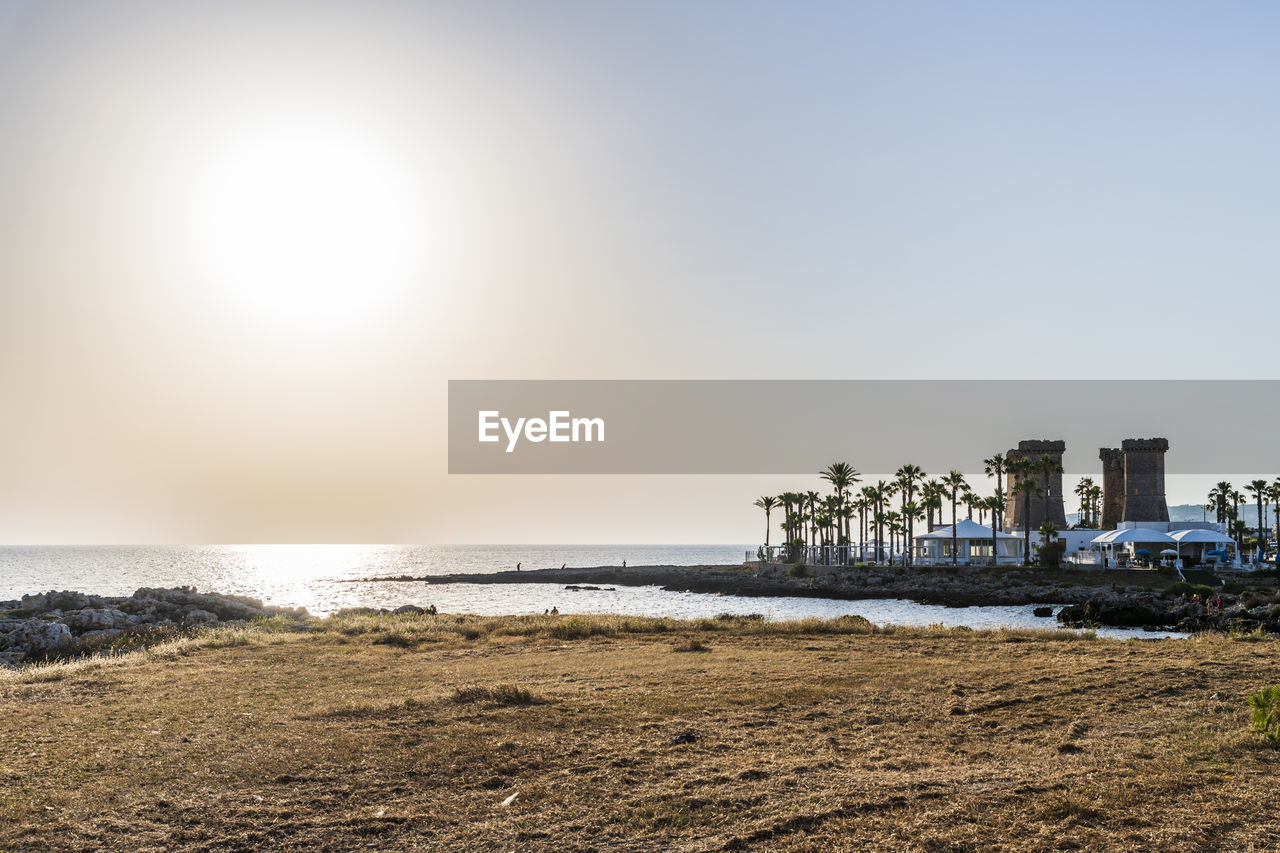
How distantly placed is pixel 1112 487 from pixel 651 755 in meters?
140

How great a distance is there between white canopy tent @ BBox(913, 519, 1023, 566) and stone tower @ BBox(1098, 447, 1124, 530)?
95.7 feet

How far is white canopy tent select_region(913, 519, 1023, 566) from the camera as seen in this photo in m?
106

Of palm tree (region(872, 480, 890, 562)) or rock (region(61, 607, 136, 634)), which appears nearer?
rock (region(61, 607, 136, 634))

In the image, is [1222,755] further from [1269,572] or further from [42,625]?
[1269,572]

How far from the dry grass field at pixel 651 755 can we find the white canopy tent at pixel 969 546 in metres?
85.2

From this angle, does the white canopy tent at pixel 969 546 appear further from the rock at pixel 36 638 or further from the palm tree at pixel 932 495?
the rock at pixel 36 638

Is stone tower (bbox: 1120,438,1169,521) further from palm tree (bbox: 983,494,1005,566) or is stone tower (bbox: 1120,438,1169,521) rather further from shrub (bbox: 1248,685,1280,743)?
shrub (bbox: 1248,685,1280,743)

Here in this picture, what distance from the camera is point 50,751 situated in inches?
538

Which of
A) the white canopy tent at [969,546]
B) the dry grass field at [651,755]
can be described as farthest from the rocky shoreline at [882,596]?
the dry grass field at [651,755]

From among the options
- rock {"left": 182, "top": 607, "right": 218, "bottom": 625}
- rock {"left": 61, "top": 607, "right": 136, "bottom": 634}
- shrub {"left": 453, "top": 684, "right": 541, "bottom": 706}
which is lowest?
rock {"left": 182, "top": 607, "right": 218, "bottom": 625}

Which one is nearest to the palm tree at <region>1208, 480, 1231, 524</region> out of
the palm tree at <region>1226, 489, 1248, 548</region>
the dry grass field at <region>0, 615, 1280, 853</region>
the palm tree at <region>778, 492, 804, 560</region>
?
→ the palm tree at <region>1226, 489, 1248, 548</region>

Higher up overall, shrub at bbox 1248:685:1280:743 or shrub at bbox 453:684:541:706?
shrub at bbox 1248:685:1280:743

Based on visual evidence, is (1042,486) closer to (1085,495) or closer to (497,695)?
(1085,495)

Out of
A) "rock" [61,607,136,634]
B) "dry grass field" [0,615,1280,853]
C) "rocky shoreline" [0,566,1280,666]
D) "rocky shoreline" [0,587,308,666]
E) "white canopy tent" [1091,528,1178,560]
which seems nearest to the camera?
"dry grass field" [0,615,1280,853]
